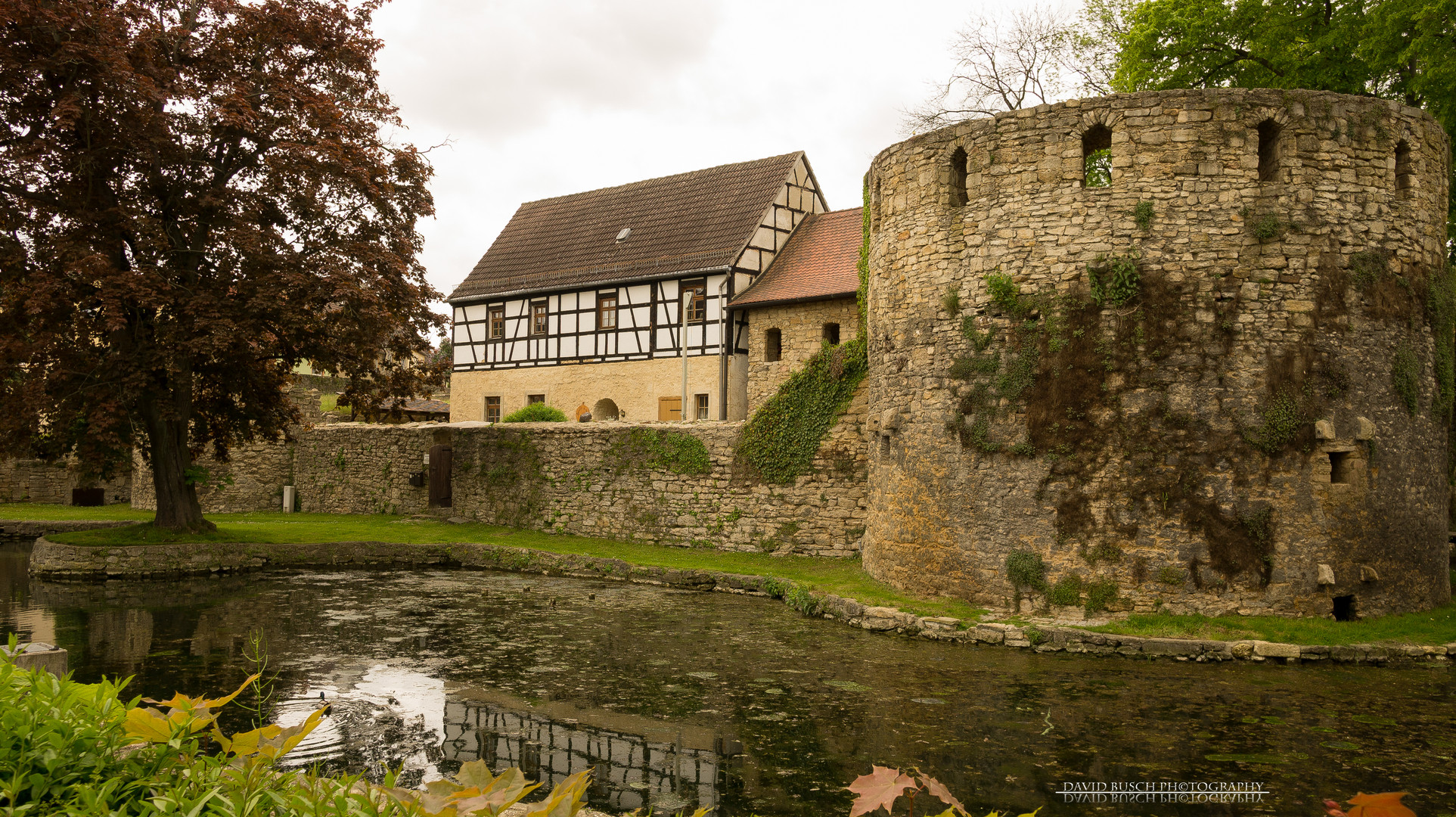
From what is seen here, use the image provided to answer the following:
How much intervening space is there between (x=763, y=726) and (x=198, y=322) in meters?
11.4

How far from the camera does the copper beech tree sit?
14375 mm

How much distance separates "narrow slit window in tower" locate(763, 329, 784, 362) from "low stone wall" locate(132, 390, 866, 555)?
19.2 feet

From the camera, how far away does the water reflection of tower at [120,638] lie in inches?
375

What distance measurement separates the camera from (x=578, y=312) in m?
26.9

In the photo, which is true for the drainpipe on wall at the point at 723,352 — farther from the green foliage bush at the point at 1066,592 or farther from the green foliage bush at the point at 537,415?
the green foliage bush at the point at 1066,592

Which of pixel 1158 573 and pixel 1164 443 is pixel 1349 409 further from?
pixel 1158 573

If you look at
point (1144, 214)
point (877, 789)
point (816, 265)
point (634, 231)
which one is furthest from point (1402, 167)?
point (634, 231)

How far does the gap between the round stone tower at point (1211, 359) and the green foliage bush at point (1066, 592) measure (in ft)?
0.06

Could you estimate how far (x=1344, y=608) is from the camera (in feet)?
34.5

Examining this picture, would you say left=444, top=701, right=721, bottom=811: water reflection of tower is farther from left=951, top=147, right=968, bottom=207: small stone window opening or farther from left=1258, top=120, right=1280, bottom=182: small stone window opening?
left=1258, top=120, right=1280, bottom=182: small stone window opening

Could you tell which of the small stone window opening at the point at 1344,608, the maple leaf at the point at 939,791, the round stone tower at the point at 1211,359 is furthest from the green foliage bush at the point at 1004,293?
the maple leaf at the point at 939,791

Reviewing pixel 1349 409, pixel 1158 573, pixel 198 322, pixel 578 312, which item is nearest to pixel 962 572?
pixel 1158 573

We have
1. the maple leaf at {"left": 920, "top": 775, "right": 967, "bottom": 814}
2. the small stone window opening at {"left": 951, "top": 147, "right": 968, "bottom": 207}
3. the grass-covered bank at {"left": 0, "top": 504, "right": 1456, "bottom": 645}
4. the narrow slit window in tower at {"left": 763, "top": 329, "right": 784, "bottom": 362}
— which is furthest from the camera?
the narrow slit window in tower at {"left": 763, "top": 329, "right": 784, "bottom": 362}

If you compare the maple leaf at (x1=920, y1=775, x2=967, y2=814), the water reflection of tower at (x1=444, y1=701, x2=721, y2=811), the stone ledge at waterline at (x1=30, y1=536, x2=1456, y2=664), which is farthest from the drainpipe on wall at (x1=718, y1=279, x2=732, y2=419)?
the maple leaf at (x1=920, y1=775, x2=967, y2=814)
